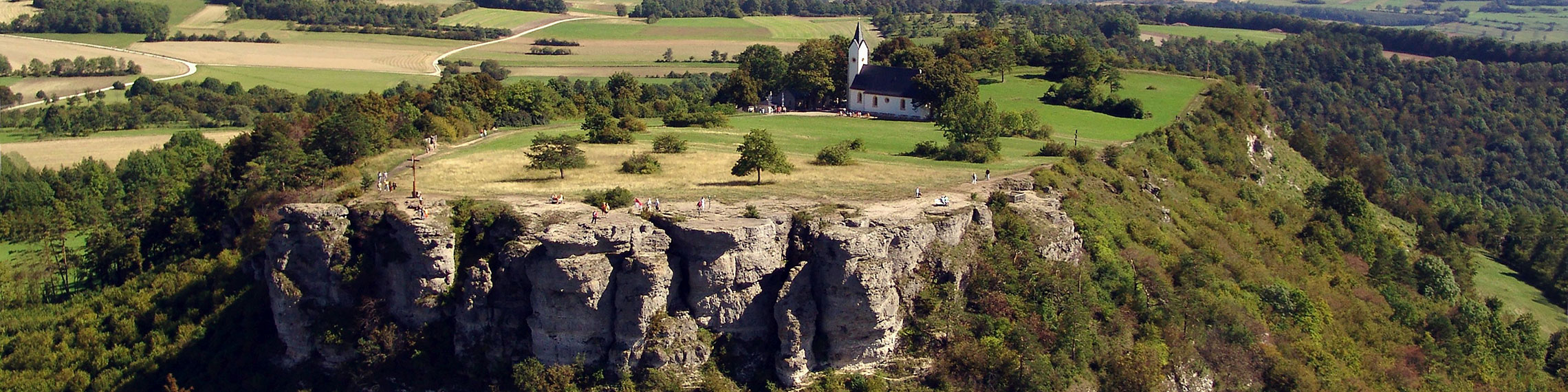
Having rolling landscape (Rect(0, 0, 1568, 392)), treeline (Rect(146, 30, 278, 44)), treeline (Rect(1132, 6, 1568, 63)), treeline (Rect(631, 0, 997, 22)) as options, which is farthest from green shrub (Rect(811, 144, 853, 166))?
treeline (Rect(1132, 6, 1568, 63))

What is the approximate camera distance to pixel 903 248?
4238 centimetres

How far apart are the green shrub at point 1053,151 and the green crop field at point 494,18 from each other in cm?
10169

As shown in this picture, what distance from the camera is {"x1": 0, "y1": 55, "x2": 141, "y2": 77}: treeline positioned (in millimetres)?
116875

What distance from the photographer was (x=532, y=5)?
167 m

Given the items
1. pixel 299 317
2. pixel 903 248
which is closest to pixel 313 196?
pixel 299 317

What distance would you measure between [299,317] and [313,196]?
629cm

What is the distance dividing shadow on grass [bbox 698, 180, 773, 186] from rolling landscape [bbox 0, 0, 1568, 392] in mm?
423

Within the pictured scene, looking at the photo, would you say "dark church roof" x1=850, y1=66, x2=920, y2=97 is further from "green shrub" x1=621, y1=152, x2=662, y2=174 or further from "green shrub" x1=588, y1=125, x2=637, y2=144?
"green shrub" x1=621, y1=152, x2=662, y2=174

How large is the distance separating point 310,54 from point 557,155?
299 ft

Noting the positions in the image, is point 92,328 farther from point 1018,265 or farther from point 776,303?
point 1018,265

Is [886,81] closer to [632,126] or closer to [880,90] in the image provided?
[880,90]

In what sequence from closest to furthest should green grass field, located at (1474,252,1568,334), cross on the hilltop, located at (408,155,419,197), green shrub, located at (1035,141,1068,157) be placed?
cross on the hilltop, located at (408,155,419,197) < green shrub, located at (1035,141,1068,157) < green grass field, located at (1474,252,1568,334)

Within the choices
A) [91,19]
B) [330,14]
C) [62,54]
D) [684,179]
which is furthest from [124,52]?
[684,179]

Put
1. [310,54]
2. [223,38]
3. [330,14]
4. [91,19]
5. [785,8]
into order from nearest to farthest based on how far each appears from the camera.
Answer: [310,54]
[91,19]
[223,38]
[330,14]
[785,8]
